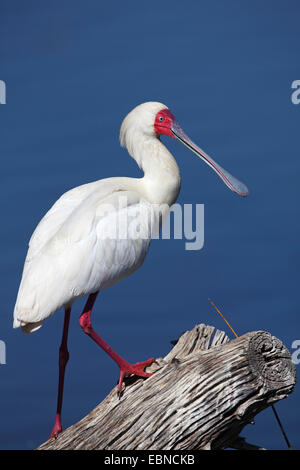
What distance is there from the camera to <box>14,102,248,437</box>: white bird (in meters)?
6.86

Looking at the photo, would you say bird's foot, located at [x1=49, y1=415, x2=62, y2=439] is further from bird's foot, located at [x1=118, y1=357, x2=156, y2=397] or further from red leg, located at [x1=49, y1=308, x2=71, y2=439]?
bird's foot, located at [x1=118, y1=357, x2=156, y2=397]

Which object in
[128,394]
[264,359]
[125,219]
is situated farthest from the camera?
[125,219]

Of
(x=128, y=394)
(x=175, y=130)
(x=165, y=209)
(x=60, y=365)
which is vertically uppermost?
(x=175, y=130)

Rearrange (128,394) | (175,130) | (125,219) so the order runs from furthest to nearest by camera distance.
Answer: (175,130)
(125,219)
(128,394)

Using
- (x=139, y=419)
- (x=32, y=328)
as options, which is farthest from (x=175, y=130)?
(x=139, y=419)

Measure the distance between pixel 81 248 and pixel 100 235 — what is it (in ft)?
0.75

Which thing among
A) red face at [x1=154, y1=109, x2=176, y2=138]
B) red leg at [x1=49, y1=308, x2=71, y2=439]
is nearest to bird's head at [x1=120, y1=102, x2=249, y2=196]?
red face at [x1=154, y1=109, x2=176, y2=138]

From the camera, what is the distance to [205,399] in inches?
246

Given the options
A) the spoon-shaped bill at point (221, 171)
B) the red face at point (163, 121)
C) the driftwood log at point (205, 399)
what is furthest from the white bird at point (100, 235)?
the driftwood log at point (205, 399)

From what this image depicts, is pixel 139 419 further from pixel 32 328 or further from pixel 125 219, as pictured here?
pixel 125 219

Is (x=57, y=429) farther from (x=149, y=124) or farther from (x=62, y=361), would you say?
(x=149, y=124)

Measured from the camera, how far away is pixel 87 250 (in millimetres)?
7062

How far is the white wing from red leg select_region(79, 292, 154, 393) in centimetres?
21
